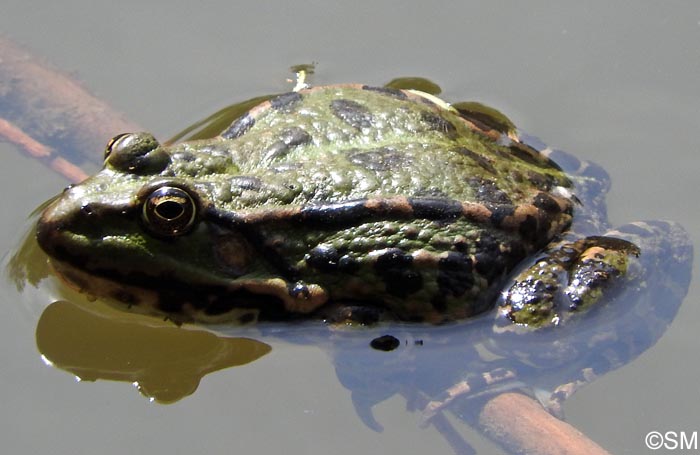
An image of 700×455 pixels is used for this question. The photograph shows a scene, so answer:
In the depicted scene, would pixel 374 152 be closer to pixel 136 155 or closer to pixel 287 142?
pixel 287 142

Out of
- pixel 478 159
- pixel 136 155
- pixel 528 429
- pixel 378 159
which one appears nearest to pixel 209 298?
pixel 136 155

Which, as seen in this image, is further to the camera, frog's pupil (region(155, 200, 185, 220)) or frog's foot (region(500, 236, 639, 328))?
frog's foot (region(500, 236, 639, 328))

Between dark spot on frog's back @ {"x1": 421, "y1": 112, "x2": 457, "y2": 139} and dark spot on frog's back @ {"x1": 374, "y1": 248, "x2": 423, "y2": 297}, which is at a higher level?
dark spot on frog's back @ {"x1": 421, "y1": 112, "x2": 457, "y2": 139}

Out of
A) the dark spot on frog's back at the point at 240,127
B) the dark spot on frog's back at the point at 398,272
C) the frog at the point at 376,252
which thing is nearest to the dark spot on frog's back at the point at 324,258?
the frog at the point at 376,252

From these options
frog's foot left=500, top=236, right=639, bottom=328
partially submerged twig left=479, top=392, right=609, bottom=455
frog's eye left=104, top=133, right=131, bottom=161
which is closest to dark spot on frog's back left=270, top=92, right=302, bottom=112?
frog's eye left=104, top=133, right=131, bottom=161

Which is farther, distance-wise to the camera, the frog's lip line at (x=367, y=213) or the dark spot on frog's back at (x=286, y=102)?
the dark spot on frog's back at (x=286, y=102)

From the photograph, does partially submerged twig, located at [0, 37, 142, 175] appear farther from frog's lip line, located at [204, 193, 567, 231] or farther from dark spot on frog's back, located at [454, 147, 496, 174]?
dark spot on frog's back, located at [454, 147, 496, 174]

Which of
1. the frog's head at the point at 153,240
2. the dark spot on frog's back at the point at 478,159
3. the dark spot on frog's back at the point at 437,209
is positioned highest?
the dark spot on frog's back at the point at 478,159

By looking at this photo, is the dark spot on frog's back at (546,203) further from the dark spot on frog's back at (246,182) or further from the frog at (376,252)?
the dark spot on frog's back at (246,182)
